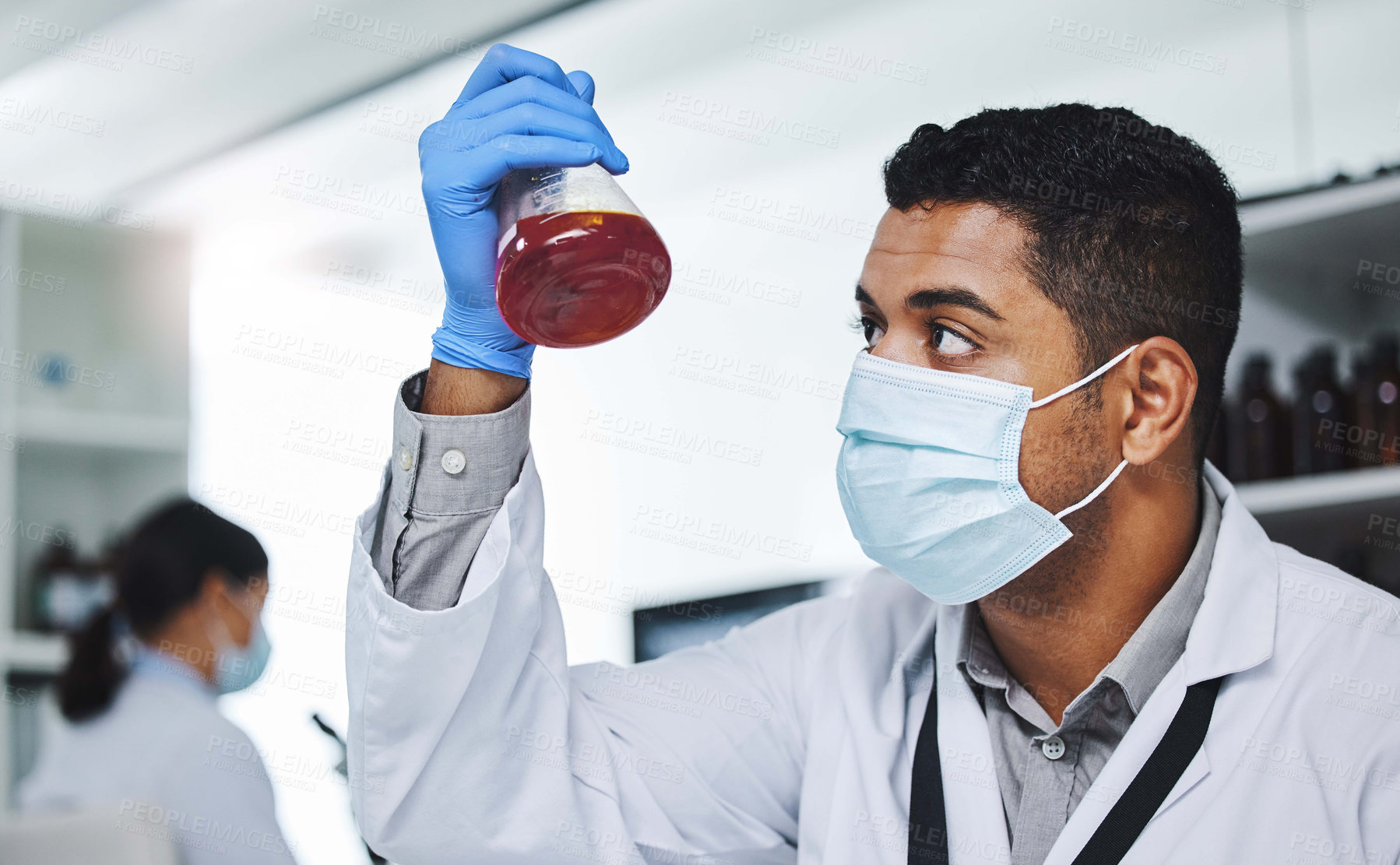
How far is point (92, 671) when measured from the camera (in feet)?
7.96

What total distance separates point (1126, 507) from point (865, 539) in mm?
315

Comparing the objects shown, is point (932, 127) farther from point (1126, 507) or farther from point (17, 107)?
point (17, 107)

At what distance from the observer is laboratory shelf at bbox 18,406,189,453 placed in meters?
2.92

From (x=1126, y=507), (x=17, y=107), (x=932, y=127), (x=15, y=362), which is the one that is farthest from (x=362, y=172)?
(x=1126, y=507)

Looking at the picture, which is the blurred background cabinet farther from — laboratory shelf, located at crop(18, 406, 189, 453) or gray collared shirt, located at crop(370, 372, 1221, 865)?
gray collared shirt, located at crop(370, 372, 1221, 865)

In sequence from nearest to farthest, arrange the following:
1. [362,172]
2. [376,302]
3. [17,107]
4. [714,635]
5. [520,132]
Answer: [520,132] → [714,635] → [17,107] → [362,172] → [376,302]

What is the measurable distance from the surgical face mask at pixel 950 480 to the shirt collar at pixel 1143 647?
0.40 ft

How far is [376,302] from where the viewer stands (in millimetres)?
4168

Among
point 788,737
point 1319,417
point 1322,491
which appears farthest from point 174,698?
point 1319,417

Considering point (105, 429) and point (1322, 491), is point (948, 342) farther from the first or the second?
point (105, 429)

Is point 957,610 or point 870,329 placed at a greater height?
point 870,329

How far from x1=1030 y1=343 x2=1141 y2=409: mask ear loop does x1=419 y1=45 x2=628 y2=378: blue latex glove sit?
53 centimetres

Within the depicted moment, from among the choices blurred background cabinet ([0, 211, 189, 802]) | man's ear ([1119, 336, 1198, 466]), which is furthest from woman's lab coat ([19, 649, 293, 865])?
man's ear ([1119, 336, 1198, 466])

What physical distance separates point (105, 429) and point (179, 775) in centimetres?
125
